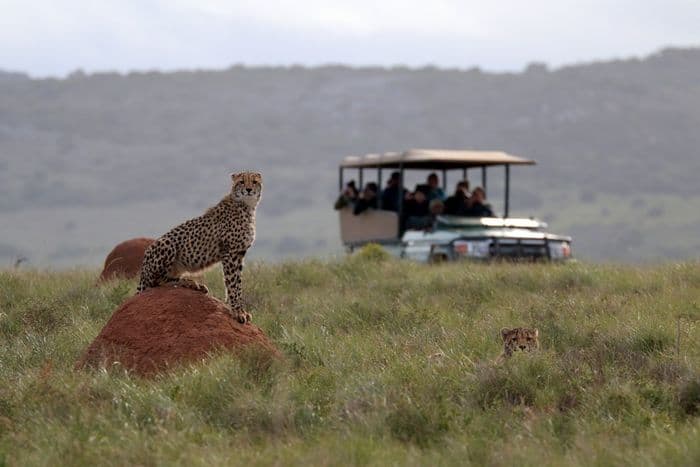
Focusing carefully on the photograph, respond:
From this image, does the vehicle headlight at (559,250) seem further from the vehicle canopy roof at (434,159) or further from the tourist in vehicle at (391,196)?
the tourist in vehicle at (391,196)

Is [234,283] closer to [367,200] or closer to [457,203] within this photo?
Result: [457,203]

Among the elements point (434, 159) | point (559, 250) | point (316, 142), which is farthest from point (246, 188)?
point (316, 142)

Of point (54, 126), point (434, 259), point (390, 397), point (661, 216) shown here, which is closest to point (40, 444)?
point (390, 397)

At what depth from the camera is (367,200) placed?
18250 mm

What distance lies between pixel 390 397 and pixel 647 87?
458 ft

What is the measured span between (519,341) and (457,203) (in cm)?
890

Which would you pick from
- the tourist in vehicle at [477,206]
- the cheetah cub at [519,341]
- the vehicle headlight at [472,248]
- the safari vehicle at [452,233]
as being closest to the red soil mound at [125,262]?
the safari vehicle at [452,233]

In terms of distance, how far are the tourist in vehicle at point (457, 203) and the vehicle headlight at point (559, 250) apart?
1.49 m

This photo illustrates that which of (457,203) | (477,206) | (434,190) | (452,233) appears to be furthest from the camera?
(434,190)

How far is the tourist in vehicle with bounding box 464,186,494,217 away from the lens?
17503mm

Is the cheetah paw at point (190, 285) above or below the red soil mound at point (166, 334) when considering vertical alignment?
above

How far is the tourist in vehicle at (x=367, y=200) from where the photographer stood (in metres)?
18.2

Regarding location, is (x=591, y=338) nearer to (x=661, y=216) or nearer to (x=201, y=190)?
(x=661, y=216)

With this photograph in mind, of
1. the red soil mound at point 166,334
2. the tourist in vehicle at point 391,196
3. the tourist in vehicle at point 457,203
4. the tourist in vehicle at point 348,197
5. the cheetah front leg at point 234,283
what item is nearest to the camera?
the red soil mound at point 166,334
